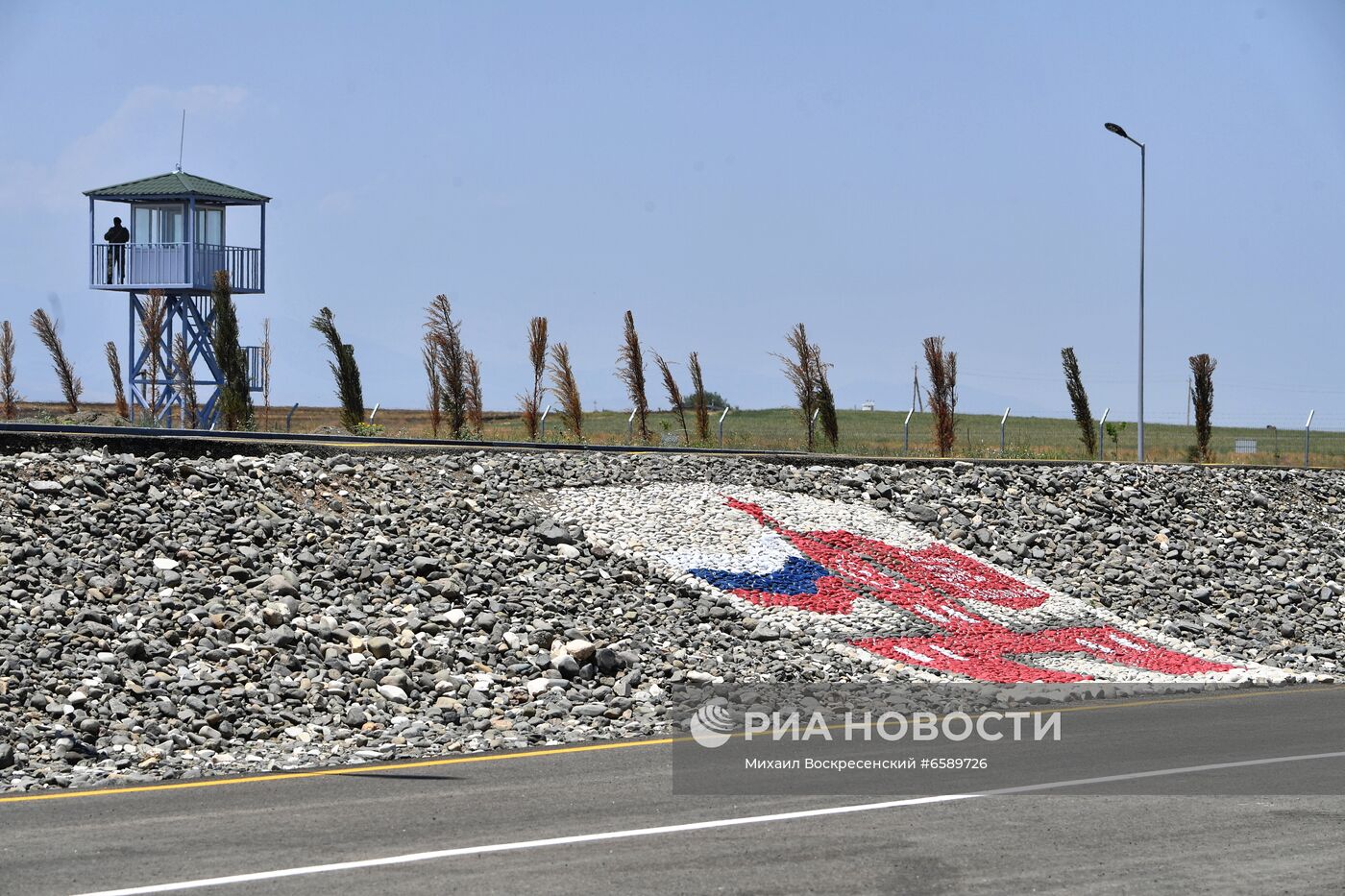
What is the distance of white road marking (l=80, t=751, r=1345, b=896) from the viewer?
7.85 m

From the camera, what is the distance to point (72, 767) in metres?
11.7

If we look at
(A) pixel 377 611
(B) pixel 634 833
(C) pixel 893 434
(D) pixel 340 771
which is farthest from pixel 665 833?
(C) pixel 893 434

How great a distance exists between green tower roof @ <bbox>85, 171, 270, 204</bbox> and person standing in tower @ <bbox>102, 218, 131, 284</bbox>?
2.85 ft

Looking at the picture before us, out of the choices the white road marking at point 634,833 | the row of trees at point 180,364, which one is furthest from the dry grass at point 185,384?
the white road marking at point 634,833

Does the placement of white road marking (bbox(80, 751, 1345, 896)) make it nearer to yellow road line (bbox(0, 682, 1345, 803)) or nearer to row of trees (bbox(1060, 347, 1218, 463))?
yellow road line (bbox(0, 682, 1345, 803))

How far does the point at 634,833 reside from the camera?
9.09m

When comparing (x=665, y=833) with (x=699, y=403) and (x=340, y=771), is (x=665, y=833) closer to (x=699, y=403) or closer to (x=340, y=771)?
(x=340, y=771)

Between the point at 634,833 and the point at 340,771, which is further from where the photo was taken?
the point at 340,771

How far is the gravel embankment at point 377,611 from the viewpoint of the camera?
42.7 feet

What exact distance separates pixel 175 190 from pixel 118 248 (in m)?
2.36

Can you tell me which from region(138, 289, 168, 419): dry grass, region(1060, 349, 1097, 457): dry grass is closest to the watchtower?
region(138, 289, 168, 419): dry grass

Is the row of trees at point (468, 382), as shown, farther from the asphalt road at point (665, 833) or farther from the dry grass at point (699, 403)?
the asphalt road at point (665, 833)

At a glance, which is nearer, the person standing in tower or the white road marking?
the white road marking

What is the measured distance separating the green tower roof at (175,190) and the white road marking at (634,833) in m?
34.5
